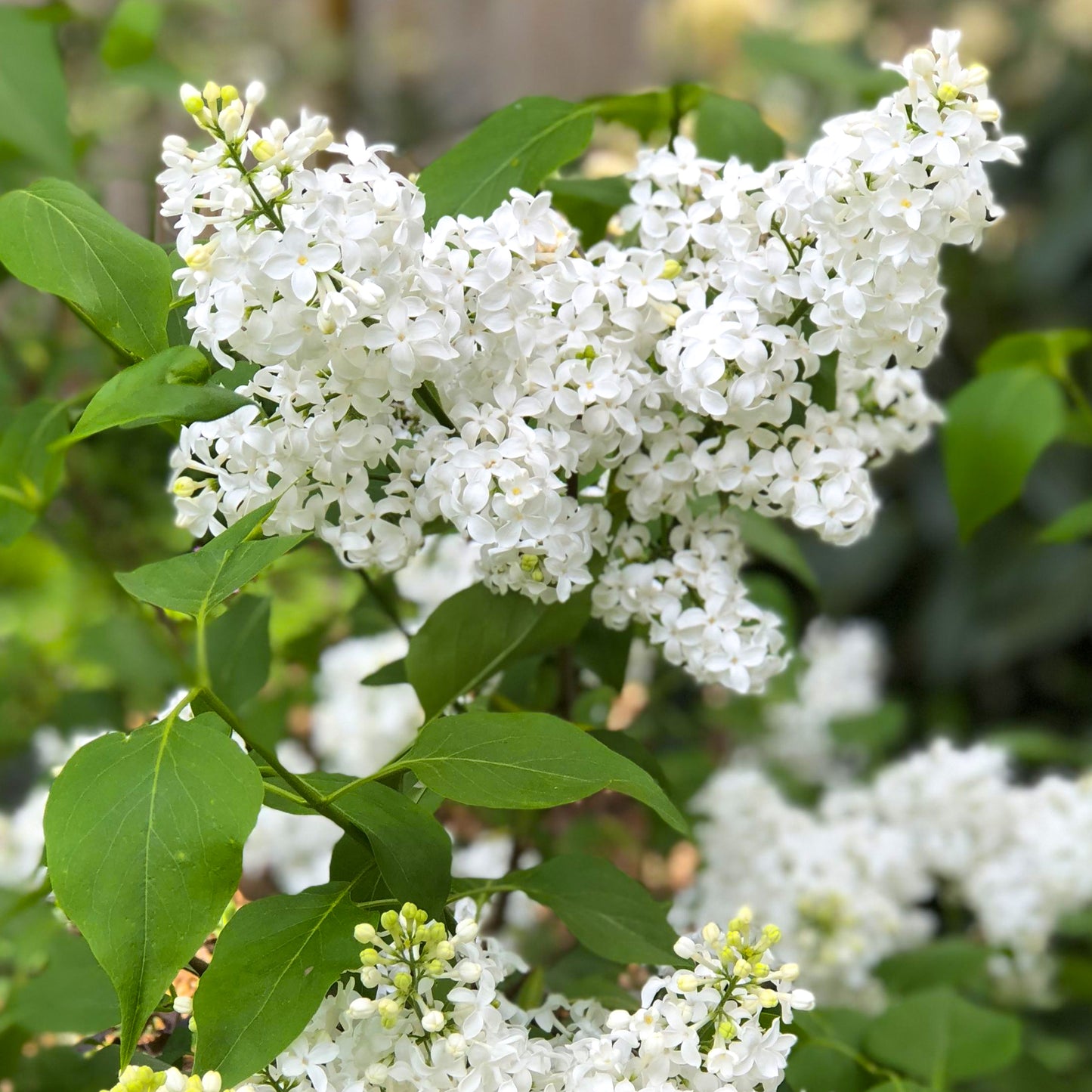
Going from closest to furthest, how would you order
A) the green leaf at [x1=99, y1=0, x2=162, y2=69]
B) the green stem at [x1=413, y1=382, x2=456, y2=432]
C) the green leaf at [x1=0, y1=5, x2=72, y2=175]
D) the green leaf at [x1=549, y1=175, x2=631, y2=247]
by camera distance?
the green stem at [x1=413, y1=382, x2=456, y2=432] → the green leaf at [x1=549, y1=175, x2=631, y2=247] → the green leaf at [x1=0, y1=5, x2=72, y2=175] → the green leaf at [x1=99, y1=0, x2=162, y2=69]

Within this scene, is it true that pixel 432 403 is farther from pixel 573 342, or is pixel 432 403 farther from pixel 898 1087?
pixel 898 1087

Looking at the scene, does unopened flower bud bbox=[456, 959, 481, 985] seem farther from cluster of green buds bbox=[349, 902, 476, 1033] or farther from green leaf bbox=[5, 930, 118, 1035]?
green leaf bbox=[5, 930, 118, 1035]

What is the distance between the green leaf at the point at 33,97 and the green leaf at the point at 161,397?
301 millimetres

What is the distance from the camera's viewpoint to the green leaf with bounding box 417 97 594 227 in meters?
0.46

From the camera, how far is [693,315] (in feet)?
1.34

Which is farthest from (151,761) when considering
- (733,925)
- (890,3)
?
(890,3)

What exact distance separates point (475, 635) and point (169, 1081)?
0.19 m

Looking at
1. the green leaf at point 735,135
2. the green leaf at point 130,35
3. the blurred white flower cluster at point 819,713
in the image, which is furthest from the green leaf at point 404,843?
the blurred white flower cluster at point 819,713

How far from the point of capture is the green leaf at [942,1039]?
56 cm

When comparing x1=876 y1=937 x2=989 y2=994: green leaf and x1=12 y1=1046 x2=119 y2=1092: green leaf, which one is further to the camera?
x1=876 y1=937 x2=989 y2=994: green leaf

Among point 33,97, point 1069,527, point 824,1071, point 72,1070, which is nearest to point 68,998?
point 72,1070

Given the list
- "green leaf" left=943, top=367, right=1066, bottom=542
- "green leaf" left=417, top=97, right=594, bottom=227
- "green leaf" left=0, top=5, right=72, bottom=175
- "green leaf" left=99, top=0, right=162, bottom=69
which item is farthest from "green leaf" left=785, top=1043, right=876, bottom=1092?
"green leaf" left=99, top=0, right=162, bottom=69

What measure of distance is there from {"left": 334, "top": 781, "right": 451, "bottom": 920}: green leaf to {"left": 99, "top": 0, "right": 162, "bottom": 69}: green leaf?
579 mm

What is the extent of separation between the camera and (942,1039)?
1.90 feet
